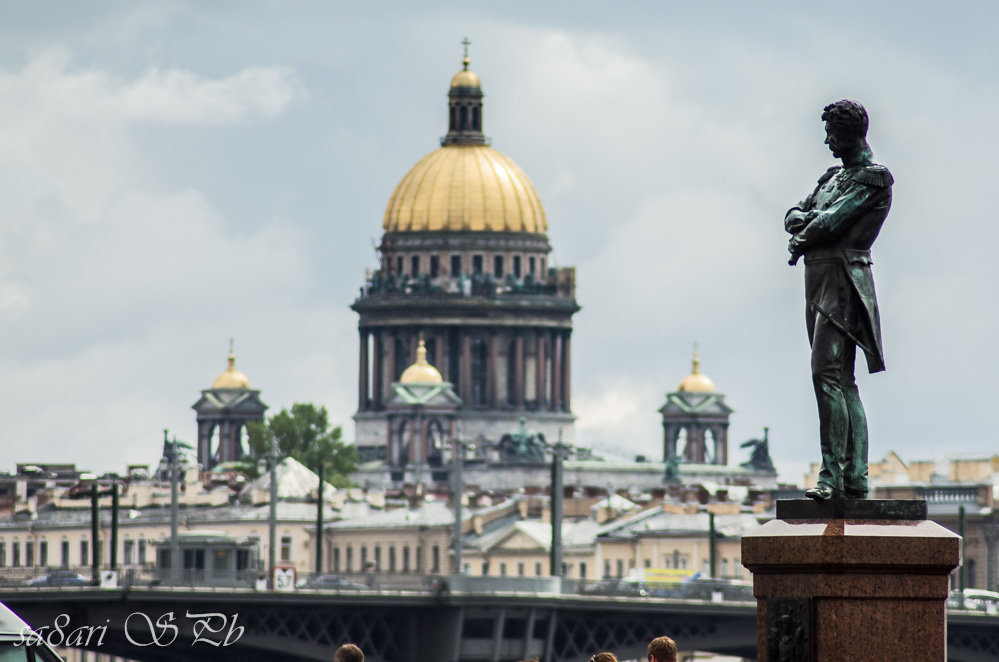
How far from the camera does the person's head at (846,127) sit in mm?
18688

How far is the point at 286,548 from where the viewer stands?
149 m

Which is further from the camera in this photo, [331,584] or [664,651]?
[331,584]

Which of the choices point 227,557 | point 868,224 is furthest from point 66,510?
point 868,224

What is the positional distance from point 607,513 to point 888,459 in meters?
14.1

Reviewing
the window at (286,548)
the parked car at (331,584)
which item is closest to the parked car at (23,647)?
the parked car at (331,584)

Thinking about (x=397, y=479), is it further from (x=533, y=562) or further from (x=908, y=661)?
(x=908, y=661)

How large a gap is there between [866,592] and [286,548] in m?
132

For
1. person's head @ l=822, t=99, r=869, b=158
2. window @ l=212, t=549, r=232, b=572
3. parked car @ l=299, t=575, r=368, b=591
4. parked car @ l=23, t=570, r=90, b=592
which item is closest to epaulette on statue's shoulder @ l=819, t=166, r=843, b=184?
person's head @ l=822, t=99, r=869, b=158

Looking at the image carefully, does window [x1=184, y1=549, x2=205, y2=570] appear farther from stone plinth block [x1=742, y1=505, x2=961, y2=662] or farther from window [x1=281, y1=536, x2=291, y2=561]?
stone plinth block [x1=742, y1=505, x2=961, y2=662]

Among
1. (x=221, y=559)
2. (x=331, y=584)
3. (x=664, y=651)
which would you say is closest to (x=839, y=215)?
(x=664, y=651)

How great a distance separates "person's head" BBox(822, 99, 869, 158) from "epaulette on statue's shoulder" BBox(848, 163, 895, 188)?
15 cm

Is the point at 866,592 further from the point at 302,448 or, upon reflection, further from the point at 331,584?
the point at 302,448

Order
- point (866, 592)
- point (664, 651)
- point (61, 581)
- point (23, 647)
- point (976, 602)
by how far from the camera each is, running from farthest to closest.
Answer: point (976, 602), point (61, 581), point (664, 651), point (866, 592), point (23, 647)

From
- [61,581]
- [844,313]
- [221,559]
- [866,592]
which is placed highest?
Result: [221,559]
